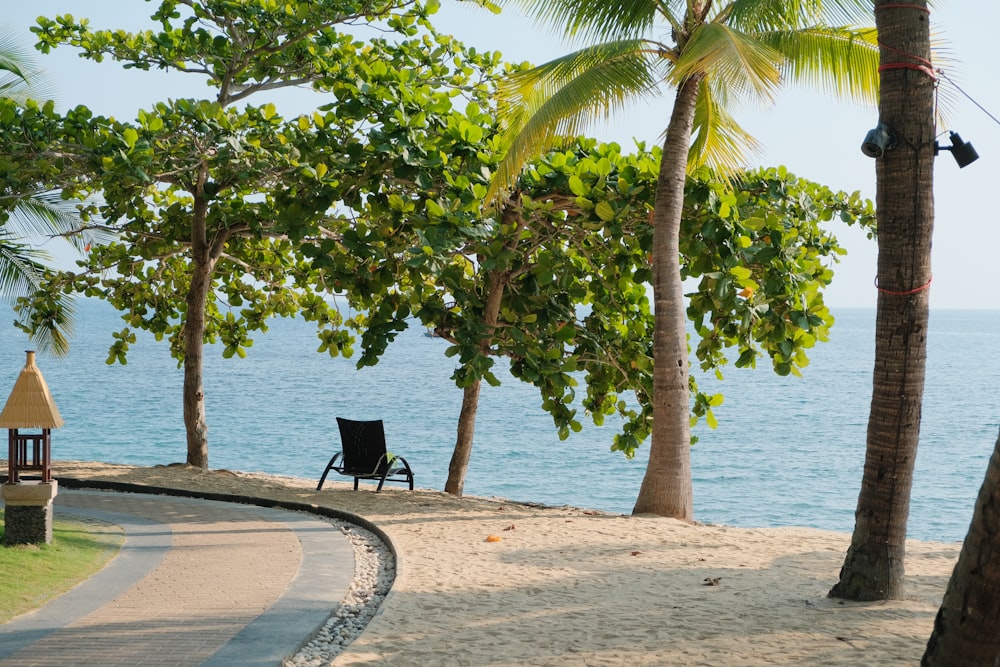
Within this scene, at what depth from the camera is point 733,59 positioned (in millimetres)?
7922

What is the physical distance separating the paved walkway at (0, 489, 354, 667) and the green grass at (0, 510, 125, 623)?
11 cm

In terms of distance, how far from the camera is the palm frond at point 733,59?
793 cm

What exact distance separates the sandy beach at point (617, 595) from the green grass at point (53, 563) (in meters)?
2.24

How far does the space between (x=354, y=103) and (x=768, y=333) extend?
5.14 meters

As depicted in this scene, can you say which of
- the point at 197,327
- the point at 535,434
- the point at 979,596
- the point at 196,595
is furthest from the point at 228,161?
the point at 535,434

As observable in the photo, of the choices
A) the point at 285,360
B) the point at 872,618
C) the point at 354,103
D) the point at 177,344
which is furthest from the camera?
the point at 285,360

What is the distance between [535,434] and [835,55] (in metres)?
33.9

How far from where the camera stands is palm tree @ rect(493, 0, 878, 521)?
9.50m

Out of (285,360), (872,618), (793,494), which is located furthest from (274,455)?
(285,360)

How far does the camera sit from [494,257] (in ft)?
34.0

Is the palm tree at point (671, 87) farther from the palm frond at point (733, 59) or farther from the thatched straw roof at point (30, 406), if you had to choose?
the thatched straw roof at point (30, 406)

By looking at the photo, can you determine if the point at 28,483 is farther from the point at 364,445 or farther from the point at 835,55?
the point at 835,55

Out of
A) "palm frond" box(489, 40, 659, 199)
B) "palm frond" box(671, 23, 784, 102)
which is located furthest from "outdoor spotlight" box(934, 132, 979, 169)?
"palm frond" box(489, 40, 659, 199)

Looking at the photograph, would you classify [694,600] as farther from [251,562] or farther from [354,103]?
[354,103]
